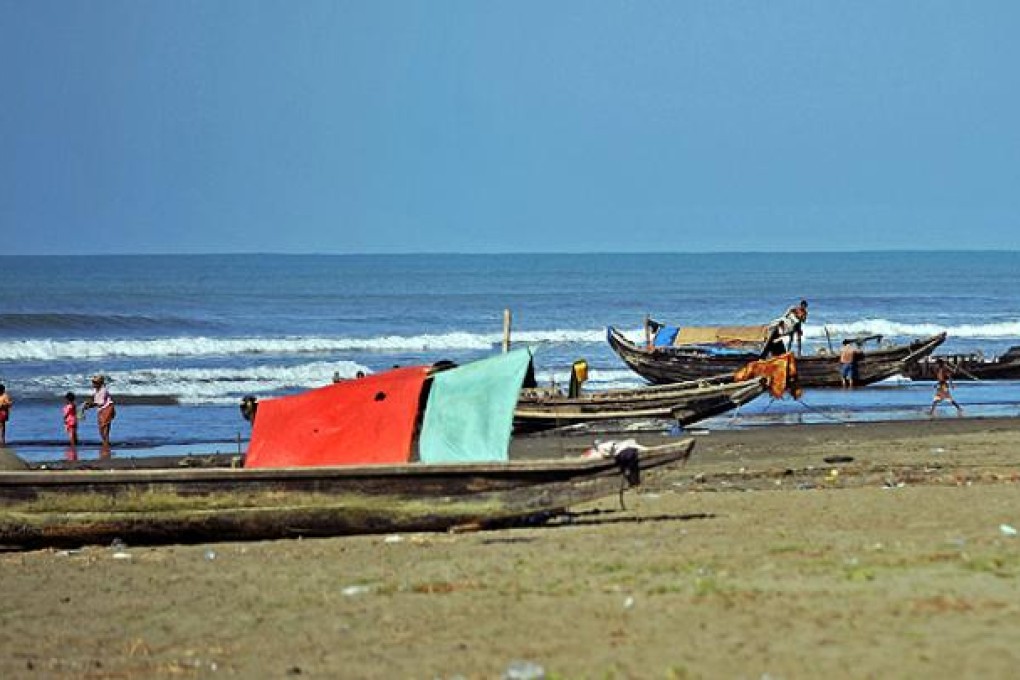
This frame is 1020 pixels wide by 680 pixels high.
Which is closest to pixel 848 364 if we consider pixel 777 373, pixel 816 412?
pixel 816 412

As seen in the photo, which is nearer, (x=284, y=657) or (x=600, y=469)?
(x=284, y=657)

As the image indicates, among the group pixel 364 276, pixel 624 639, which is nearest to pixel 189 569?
pixel 624 639

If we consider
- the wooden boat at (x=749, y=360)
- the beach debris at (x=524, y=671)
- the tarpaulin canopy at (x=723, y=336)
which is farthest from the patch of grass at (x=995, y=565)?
A: the tarpaulin canopy at (x=723, y=336)

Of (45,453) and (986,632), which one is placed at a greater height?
(986,632)

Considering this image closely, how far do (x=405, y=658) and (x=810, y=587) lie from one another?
8.51 feet

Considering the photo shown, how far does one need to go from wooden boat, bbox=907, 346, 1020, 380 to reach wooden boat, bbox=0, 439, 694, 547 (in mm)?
21991

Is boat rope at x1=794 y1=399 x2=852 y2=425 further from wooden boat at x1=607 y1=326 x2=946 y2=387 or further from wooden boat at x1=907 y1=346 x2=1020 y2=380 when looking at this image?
wooden boat at x1=907 y1=346 x2=1020 y2=380

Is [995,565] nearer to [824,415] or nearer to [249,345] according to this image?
[824,415]

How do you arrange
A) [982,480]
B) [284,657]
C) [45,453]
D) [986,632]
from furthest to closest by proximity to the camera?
1. [45,453]
2. [982,480]
3. [284,657]
4. [986,632]

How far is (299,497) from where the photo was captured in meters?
13.6

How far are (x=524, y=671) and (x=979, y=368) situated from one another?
89.5 ft

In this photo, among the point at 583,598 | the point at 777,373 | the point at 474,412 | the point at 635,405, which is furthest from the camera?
the point at 635,405

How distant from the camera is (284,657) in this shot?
31.7 ft

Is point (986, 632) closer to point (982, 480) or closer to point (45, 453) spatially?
point (982, 480)
